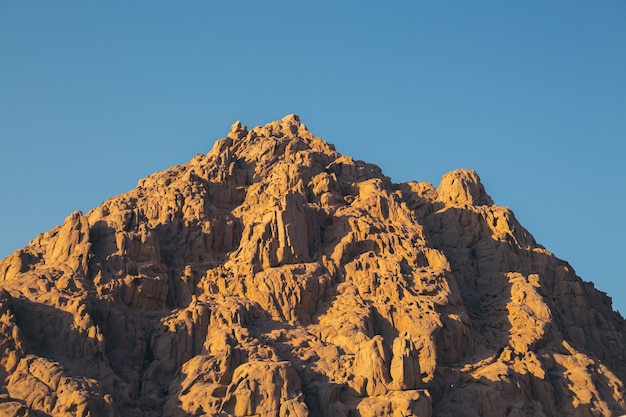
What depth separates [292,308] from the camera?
3930 inches

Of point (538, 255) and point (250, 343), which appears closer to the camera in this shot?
point (250, 343)

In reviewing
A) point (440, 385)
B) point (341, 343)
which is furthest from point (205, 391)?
point (440, 385)

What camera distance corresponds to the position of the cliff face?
8981 centimetres

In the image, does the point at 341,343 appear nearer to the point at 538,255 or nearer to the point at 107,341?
the point at 107,341

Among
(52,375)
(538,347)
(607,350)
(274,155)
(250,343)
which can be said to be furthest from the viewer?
(274,155)

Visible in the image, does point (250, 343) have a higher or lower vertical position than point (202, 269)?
lower

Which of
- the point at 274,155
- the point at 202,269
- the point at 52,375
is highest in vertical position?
the point at 274,155

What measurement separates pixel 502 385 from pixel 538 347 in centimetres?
782

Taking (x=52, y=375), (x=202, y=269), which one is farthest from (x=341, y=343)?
(x=52, y=375)

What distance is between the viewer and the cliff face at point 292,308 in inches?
3536

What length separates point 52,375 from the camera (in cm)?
8675

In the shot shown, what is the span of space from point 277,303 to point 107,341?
14.1 m

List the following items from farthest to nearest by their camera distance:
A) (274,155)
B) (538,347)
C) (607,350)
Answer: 1. (274,155)
2. (607,350)
3. (538,347)

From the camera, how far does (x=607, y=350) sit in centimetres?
11094
